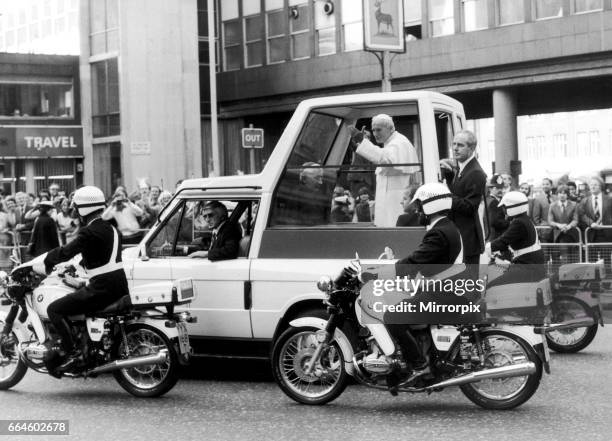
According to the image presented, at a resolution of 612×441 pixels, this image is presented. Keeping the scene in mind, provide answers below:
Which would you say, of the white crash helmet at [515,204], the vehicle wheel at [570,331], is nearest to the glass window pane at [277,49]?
the white crash helmet at [515,204]

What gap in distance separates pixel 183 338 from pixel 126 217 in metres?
9.50

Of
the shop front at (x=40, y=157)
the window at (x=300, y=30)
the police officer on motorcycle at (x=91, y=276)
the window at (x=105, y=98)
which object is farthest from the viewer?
the shop front at (x=40, y=157)

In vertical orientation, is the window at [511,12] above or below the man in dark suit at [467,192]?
above

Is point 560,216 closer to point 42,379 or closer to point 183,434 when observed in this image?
point 42,379

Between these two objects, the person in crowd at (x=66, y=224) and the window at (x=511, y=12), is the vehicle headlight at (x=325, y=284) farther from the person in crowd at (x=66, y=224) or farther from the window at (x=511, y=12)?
the window at (x=511, y=12)

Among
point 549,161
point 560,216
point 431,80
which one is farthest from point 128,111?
point 549,161

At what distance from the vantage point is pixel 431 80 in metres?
35.7

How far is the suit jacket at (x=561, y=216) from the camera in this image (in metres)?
17.5

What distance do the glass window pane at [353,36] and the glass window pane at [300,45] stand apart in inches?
82.2

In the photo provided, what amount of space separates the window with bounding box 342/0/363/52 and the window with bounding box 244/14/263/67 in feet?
15.2

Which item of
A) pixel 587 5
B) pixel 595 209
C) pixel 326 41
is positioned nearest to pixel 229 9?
pixel 326 41

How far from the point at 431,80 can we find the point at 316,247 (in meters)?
26.8

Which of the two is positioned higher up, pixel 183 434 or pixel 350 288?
pixel 350 288

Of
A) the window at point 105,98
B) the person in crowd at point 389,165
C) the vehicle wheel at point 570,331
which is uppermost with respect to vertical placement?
the window at point 105,98
